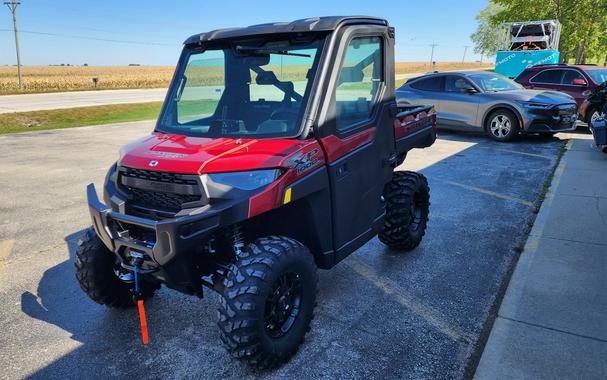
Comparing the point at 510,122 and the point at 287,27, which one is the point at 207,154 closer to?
the point at 287,27

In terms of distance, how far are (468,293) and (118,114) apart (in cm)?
1881

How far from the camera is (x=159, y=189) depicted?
2934mm

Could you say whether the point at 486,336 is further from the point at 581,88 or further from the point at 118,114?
the point at 118,114

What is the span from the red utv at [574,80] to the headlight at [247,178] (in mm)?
12322

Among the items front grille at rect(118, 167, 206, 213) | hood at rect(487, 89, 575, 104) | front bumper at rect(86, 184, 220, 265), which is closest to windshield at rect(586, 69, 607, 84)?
hood at rect(487, 89, 575, 104)

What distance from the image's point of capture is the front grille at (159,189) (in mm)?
2820

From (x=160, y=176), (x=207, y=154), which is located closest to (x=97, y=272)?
(x=160, y=176)

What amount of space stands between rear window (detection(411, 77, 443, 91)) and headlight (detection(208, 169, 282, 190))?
1052 centimetres

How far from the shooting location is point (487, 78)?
12.0 meters

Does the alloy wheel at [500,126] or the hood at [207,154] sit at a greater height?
the hood at [207,154]

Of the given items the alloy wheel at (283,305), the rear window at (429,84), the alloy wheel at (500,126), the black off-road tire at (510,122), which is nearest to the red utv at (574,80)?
the black off-road tire at (510,122)

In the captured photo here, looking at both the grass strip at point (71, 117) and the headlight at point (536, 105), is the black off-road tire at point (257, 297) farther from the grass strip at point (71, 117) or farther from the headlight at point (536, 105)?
the grass strip at point (71, 117)

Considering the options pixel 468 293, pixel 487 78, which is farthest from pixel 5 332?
pixel 487 78

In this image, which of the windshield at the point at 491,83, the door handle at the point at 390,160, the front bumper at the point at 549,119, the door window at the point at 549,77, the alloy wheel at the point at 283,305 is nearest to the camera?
the alloy wheel at the point at 283,305
